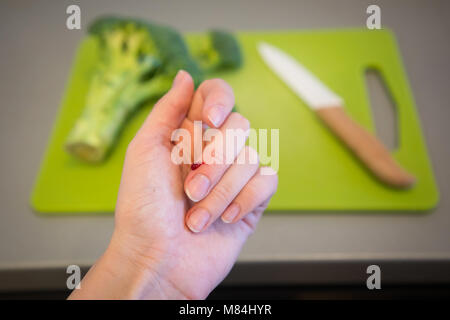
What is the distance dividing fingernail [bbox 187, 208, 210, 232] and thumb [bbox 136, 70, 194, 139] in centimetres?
15

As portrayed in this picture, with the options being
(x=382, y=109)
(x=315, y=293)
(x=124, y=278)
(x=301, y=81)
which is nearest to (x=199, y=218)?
(x=124, y=278)

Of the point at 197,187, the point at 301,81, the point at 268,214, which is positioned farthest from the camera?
the point at 301,81

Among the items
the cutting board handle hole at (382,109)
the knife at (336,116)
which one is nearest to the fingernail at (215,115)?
the knife at (336,116)

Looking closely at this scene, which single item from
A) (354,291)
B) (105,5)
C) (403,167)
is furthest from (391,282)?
(105,5)

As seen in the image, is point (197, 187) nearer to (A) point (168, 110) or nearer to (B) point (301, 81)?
(A) point (168, 110)

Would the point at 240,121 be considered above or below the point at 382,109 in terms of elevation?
below

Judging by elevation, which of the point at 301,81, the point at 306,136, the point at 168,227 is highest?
the point at 301,81

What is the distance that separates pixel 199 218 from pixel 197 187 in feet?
0.18

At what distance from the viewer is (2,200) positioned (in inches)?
29.7

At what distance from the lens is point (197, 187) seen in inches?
18.6

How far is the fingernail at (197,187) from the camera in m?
0.47

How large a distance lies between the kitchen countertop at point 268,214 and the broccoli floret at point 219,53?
155 mm
